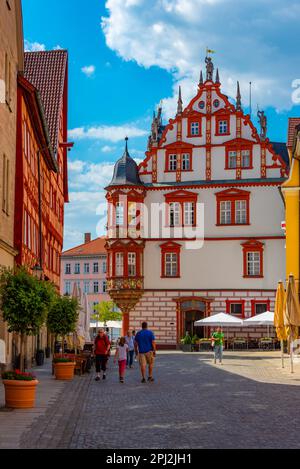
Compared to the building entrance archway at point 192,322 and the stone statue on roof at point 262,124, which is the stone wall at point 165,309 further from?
the stone statue on roof at point 262,124

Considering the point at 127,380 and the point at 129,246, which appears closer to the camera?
the point at 127,380

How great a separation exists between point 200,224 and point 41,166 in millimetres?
19216

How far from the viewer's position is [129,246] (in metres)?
52.3

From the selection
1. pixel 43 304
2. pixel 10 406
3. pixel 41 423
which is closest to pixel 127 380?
pixel 43 304

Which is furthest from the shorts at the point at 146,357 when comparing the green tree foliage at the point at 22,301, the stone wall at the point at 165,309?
the stone wall at the point at 165,309

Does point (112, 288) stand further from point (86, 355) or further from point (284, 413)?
point (284, 413)

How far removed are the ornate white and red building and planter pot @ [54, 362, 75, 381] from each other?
92.5ft

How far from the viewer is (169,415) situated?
14539 millimetres

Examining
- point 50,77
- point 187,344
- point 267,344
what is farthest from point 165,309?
point 50,77

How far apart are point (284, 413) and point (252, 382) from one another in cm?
866

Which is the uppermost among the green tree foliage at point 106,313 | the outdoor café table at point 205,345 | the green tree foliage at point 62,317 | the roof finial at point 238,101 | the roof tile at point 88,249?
the roof finial at point 238,101

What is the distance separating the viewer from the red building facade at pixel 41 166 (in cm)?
2638

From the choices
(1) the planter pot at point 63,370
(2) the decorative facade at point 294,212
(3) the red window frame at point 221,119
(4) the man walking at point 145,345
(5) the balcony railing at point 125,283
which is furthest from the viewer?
(3) the red window frame at point 221,119

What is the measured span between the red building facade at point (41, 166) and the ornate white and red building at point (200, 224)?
5300 mm
